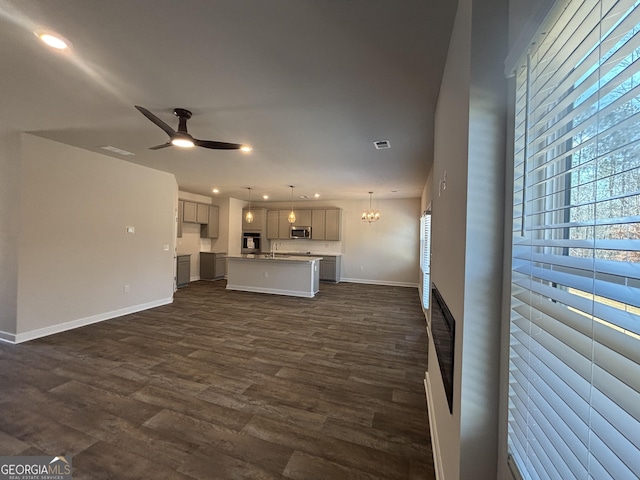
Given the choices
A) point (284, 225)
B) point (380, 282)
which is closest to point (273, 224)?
point (284, 225)

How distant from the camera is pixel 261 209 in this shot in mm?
9219

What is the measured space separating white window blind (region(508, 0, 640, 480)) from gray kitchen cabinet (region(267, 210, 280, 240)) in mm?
8400

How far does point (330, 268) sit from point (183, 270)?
168 inches

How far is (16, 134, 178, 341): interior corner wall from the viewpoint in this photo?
3621mm

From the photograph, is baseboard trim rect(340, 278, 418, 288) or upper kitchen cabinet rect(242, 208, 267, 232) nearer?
baseboard trim rect(340, 278, 418, 288)

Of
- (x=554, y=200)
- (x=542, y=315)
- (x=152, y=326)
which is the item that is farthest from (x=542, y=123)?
(x=152, y=326)

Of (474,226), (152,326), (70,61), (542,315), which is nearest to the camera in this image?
(542,315)

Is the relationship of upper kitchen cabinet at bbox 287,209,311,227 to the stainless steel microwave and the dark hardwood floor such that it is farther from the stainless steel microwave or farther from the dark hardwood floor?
the dark hardwood floor

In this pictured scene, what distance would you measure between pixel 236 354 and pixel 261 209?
21.2 ft

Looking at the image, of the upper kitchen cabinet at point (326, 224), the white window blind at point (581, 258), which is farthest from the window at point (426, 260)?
the white window blind at point (581, 258)

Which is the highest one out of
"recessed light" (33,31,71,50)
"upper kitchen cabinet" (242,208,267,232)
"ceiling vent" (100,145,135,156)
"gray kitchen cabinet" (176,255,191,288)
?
"ceiling vent" (100,145,135,156)

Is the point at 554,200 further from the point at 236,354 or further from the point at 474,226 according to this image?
the point at 236,354

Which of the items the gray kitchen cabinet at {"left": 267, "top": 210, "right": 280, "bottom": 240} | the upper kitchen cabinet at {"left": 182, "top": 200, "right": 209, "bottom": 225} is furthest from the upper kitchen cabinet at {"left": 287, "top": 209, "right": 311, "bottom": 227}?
the upper kitchen cabinet at {"left": 182, "top": 200, "right": 209, "bottom": 225}

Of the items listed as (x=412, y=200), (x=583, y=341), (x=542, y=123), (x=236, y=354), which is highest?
(x=412, y=200)
